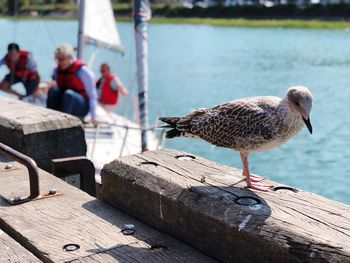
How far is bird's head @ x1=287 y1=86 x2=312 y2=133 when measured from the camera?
10.4 ft

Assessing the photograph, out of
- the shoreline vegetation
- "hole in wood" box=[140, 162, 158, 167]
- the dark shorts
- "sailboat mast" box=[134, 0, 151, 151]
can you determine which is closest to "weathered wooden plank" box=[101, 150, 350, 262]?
"hole in wood" box=[140, 162, 158, 167]

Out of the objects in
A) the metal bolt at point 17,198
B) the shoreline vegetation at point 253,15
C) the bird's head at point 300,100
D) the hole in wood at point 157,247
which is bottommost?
the shoreline vegetation at point 253,15

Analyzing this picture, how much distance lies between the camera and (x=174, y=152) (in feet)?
11.9

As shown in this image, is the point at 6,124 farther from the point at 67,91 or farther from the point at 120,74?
the point at 120,74

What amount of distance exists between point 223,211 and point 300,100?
Result: 2.52ft

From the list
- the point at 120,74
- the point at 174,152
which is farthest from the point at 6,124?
the point at 120,74

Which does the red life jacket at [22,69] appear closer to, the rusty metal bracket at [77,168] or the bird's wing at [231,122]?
the rusty metal bracket at [77,168]

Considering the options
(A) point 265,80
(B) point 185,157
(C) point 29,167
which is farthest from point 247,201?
(A) point 265,80

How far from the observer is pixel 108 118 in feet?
40.5

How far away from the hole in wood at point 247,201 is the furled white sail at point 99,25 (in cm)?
1213

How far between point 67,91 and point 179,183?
6.61 meters

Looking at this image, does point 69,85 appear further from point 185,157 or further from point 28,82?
point 185,157

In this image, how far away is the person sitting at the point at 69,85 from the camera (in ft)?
30.7

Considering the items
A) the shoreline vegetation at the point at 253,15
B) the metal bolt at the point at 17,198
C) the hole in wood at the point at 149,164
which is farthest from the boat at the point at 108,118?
the shoreline vegetation at the point at 253,15
